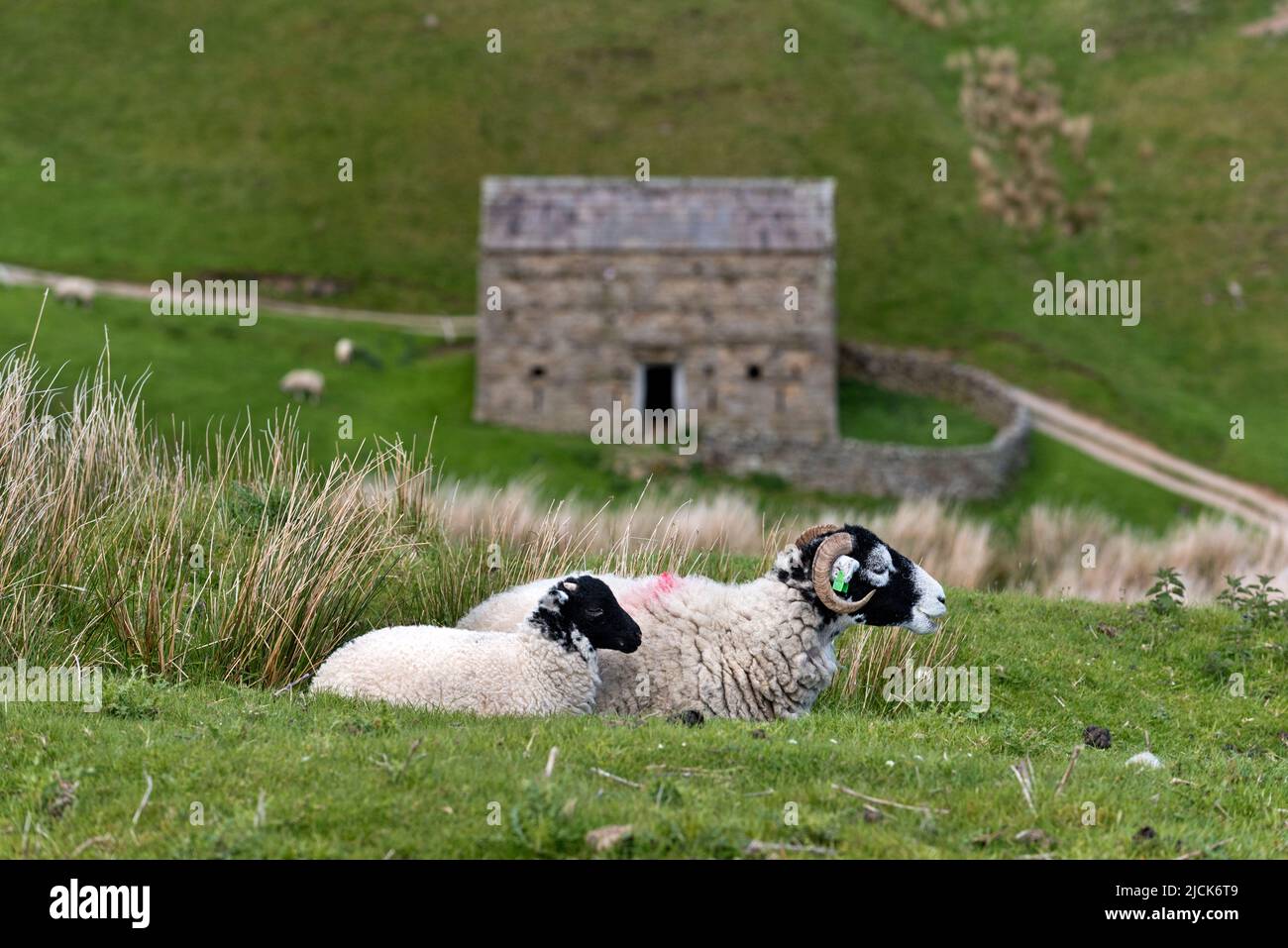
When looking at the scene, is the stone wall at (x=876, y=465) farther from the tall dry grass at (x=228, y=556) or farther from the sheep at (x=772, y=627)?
the sheep at (x=772, y=627)

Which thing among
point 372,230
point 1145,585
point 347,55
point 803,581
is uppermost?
point 347,55

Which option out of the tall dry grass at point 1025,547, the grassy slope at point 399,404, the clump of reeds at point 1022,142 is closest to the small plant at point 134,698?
the tall dry grass at point 1025,547

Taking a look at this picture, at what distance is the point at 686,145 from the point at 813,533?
4420 cm

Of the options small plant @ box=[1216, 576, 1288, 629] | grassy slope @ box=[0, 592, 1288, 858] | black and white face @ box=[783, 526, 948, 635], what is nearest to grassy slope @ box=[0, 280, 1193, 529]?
small plant @ box=[1216, 576, 1288, 629]

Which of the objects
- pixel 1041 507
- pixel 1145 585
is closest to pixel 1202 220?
pixel 1041 507

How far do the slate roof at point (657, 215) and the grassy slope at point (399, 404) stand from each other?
15.1 ft

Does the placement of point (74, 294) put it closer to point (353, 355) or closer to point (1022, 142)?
point (353, 355)

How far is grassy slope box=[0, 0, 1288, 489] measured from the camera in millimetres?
44062

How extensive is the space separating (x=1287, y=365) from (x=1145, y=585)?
2536cm

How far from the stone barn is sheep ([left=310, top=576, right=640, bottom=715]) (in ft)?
91.5

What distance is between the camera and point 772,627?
31.6 feet

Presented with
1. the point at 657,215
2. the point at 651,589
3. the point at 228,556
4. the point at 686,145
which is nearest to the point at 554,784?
the point at 651,589
